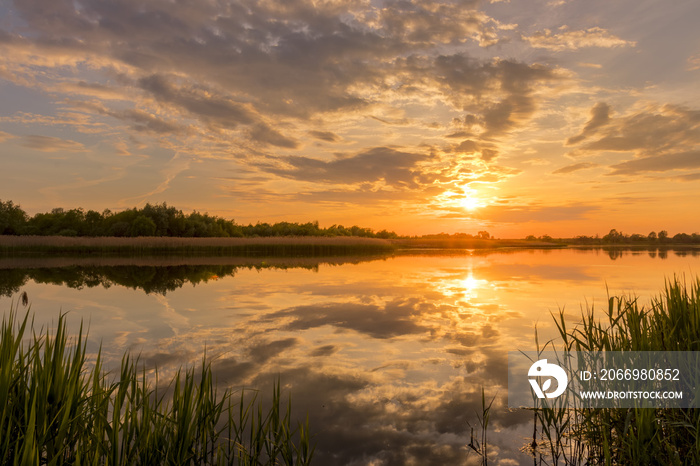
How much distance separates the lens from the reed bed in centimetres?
3206

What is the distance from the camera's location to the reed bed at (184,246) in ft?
105

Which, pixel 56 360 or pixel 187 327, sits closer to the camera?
pixel 56 360

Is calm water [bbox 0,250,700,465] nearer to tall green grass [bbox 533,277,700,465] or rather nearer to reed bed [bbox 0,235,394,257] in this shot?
tall green grass [bbox 533,277,700,465]

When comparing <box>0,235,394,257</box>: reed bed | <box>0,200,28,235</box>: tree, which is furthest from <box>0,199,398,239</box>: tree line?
<box>0,235,394,257</box>: reed bed

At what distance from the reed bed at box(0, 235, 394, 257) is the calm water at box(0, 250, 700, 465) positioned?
63.2ft

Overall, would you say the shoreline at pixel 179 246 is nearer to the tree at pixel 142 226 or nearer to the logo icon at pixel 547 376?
the tree at pixel 142 226

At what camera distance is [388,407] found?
4.61 m

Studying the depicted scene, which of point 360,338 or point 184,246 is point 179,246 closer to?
point 184,246

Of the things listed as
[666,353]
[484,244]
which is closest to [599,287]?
[666,353]

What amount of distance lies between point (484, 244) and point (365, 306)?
186 ft

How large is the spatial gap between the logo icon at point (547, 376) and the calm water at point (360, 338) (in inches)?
15.7

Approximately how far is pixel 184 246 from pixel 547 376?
3550 centimetres

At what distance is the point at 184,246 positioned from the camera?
1414 inches

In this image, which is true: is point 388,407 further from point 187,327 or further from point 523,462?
point 187,327
